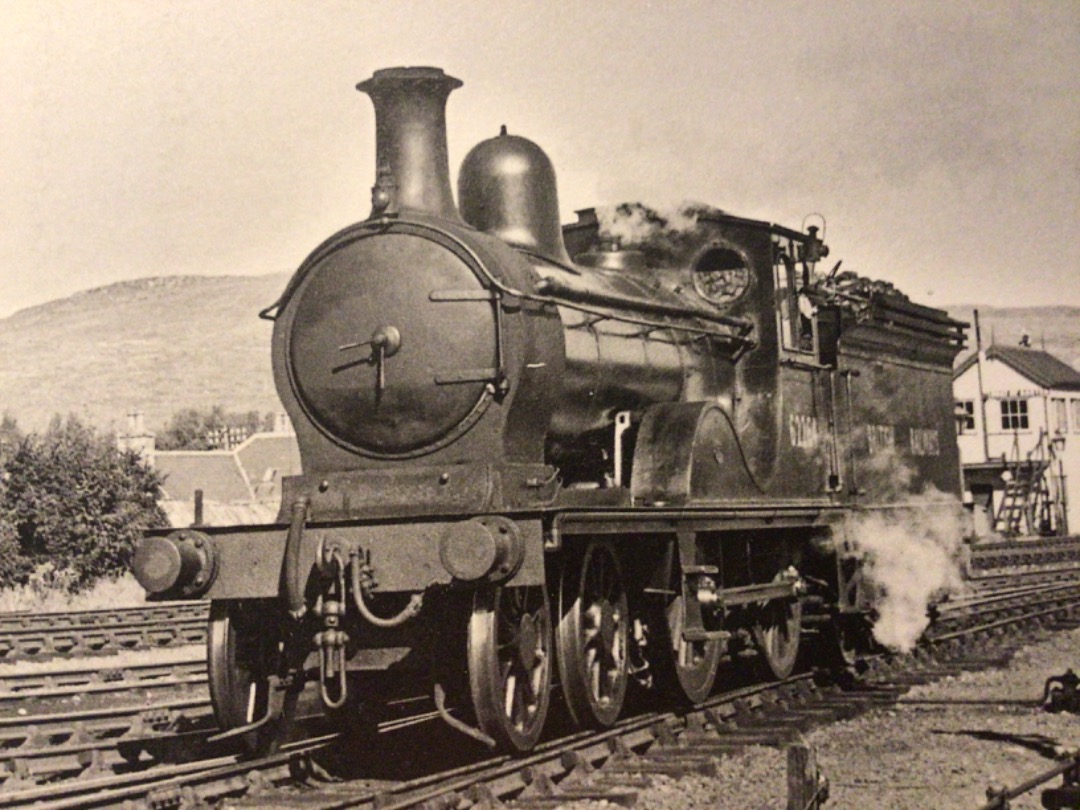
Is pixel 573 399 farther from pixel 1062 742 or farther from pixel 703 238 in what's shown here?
pixel 1062 742

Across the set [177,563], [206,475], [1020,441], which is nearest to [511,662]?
[177,563]

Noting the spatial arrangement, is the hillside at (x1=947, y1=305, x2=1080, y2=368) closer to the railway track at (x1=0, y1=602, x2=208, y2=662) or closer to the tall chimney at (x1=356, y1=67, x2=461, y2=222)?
the railway track at (x1=0, y1=602, x2=208, y2=662)

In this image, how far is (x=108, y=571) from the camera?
2173cm

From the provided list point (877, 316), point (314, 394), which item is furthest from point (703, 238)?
point (314, 394)

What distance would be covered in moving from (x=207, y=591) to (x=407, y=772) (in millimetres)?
1370

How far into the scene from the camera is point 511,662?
6809 millimetres

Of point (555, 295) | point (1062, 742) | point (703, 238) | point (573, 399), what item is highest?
point (703, 238)

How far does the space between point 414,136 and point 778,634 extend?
4609mm

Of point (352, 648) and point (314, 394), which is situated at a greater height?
point (314, 394)

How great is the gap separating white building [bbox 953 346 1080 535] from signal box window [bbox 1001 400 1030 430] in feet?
0.10

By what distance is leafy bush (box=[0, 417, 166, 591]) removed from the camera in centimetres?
2088

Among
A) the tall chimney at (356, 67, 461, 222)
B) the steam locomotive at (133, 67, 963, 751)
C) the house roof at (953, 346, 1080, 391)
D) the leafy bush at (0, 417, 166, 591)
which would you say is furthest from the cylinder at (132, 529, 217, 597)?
the house roof at (953, 346, 1080, 391)

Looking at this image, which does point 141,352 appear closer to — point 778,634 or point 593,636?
point 778,634

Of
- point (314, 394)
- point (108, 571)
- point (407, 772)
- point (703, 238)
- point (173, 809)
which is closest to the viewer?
point (173, 809)
